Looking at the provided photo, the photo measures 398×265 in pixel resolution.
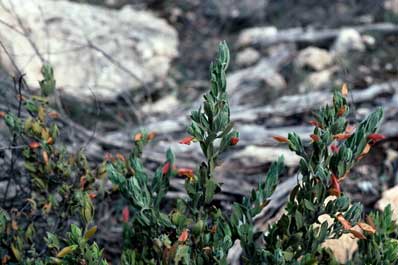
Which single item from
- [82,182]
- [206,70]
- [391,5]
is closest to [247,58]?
[206,70]

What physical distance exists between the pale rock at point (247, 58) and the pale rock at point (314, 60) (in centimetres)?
47

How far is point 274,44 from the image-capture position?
600cm

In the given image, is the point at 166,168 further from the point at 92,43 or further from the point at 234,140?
the point at 92,43

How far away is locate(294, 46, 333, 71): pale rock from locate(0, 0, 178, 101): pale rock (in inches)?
50.9

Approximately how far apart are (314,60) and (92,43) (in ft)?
6.69

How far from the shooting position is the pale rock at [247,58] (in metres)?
5.85

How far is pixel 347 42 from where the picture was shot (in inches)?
223

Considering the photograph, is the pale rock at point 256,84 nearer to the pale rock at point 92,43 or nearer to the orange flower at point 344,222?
the pale rock at point 92,43

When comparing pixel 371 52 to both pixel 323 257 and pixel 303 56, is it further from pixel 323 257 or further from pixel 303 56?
pixel 323 257

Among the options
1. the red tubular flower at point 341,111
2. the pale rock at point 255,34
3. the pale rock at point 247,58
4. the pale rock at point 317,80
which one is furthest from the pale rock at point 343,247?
the pale rock at point 255,34

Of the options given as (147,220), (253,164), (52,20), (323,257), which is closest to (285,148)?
(253,164)

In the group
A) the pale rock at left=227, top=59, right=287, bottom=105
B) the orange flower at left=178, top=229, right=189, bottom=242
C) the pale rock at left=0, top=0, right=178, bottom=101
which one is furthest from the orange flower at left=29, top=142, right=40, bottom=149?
the pale rock at left=227, top=59, right=287, bottom=105

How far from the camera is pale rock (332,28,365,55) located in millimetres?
5613

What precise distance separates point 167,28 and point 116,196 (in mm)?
3285
